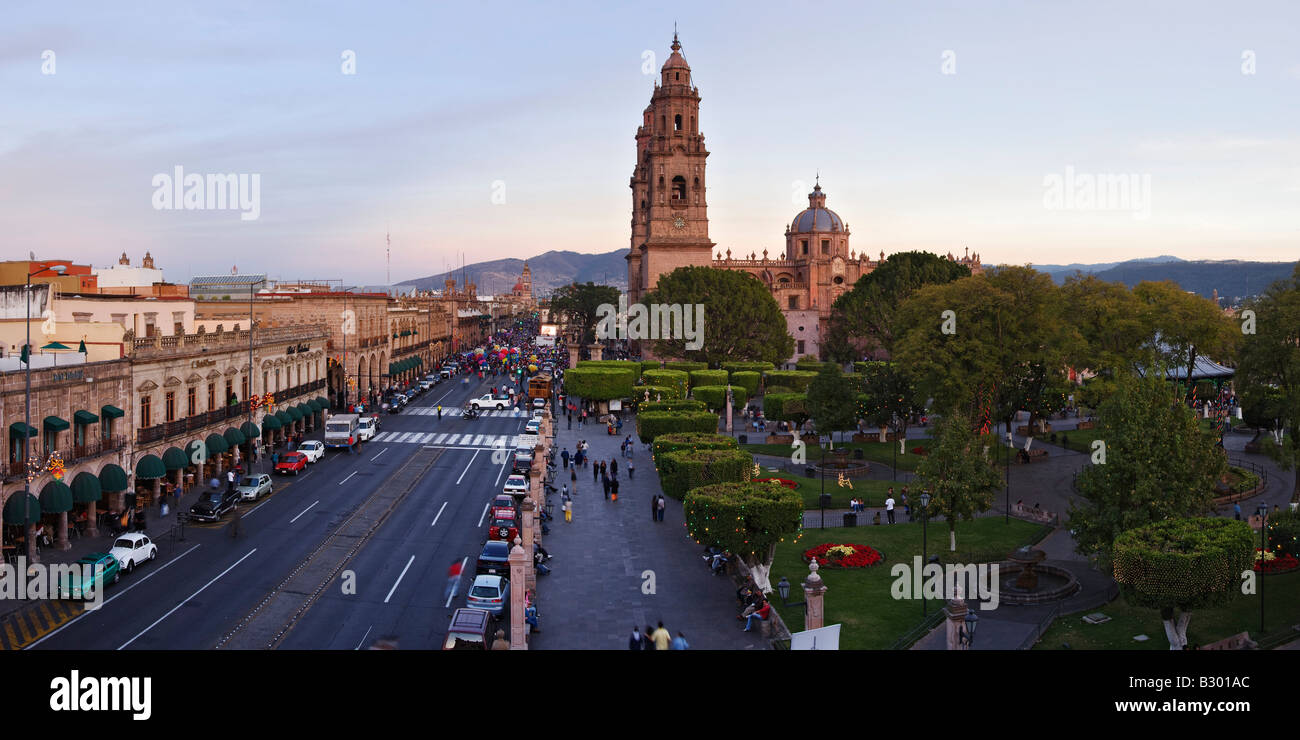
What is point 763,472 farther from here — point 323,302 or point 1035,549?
point 323,302

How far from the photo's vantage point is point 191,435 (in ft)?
144

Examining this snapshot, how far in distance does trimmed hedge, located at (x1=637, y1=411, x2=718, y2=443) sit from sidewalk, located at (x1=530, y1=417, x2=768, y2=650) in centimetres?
594

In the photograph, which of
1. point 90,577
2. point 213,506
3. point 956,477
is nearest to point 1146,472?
point 956,477

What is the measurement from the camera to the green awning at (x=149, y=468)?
38062 millimetres

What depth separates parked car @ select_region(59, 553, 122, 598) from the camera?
25.9 m

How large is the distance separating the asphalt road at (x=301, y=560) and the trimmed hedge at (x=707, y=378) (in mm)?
25147

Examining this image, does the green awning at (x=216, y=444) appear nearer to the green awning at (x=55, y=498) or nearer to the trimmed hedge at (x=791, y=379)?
the green awning at (x=55, y=498)

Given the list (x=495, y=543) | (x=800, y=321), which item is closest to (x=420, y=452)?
(x=495, y=543)

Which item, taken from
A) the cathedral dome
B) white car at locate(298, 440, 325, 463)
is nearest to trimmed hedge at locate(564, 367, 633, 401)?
white car at locate(298, 440, 325, 463)

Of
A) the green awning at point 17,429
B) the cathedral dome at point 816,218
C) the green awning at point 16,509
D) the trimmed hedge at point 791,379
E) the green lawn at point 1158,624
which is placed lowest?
the green lawn at point 1158,624

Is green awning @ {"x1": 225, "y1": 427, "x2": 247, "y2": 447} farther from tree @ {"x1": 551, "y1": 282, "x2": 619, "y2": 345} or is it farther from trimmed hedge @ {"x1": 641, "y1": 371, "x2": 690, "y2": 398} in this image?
tree @ {"x1": 551, "y1": 282, "x2": 619, "y2": 345}

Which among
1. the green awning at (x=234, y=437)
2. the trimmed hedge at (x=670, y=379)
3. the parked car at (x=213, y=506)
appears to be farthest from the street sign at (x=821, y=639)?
the trimmed hedge at (x=670, y=379)

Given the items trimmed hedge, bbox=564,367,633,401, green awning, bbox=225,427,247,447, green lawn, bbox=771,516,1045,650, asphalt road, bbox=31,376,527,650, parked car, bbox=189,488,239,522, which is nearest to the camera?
asphalt road, bbox=31,376,527,650
